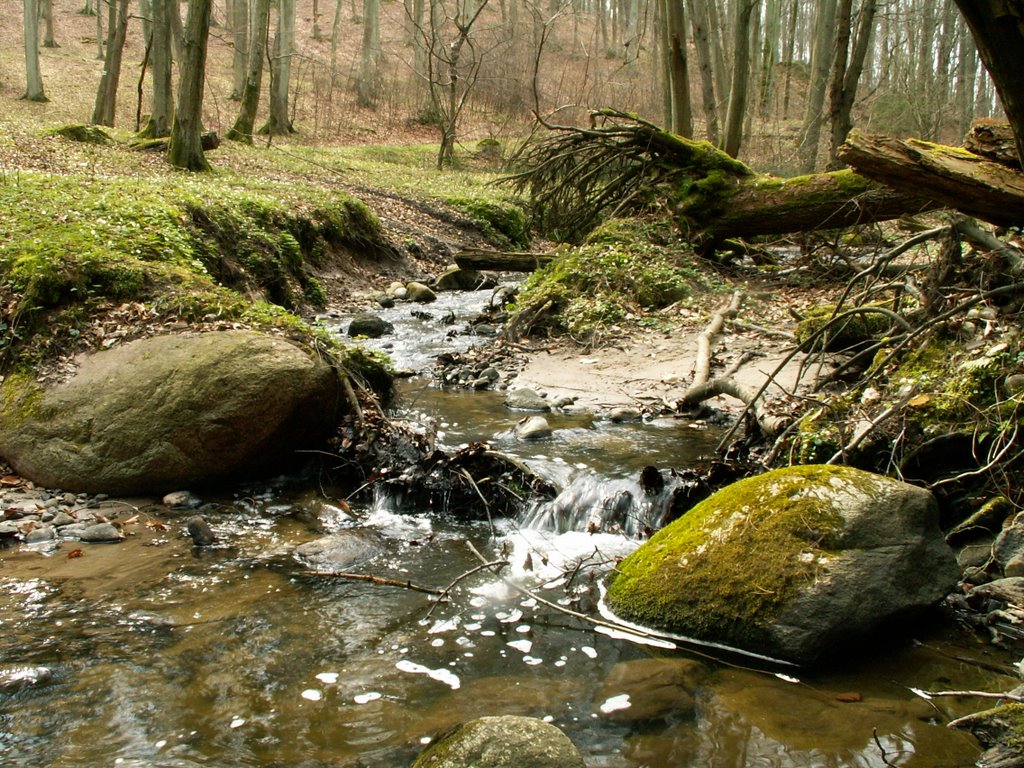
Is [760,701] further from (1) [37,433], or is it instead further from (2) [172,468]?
(1) [37,433]

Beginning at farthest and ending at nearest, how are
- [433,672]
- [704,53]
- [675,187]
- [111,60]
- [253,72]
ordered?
[253,72]
[111,60]
[704,53]
[675,187]
[433,672]

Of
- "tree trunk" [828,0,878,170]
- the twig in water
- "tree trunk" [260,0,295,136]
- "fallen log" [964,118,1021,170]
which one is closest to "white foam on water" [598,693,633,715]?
the twig in water

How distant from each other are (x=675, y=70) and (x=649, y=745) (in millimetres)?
13987

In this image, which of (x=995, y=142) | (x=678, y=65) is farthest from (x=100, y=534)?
(x=678, y=65)

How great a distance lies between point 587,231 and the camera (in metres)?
13.4

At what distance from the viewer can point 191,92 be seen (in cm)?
1506

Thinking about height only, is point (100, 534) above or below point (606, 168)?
below

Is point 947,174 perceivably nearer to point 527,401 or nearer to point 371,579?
point 371,579

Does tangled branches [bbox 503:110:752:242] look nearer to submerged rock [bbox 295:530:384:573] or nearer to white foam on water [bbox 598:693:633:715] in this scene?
submerged rock [bbox 295:530:384:573]

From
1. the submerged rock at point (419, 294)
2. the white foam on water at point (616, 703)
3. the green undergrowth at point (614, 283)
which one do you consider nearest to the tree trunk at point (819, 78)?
the green undergrowth at point (614, 283)

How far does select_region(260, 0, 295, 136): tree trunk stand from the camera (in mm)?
25375

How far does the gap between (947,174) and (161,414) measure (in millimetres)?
5418

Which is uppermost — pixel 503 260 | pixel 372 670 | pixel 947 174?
pixel 947 174

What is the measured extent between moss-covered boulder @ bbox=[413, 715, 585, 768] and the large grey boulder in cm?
342
